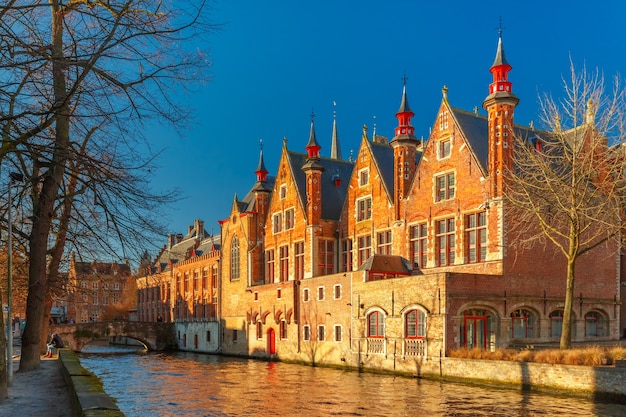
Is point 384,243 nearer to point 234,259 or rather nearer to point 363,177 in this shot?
point 363,177

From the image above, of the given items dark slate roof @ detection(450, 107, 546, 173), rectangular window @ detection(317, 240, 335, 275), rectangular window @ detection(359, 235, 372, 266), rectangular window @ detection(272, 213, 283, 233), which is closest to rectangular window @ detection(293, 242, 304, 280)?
rectangular window @ detection(317, 240, 335, 275)

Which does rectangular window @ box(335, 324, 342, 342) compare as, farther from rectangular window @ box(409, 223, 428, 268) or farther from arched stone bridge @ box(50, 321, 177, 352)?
arched stone bridge @ box(50, 321, 177, 352)

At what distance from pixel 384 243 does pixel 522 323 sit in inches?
416

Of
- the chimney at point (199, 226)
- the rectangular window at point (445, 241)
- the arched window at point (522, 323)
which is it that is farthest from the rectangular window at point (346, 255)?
the chimney at point (199, 226)

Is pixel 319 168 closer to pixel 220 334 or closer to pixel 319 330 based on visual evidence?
pixel 319 330

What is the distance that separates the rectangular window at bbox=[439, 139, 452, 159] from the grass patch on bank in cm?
1182

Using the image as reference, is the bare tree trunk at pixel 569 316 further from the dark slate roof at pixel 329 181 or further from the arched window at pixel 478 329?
the dark slate roof at pixel 329 181

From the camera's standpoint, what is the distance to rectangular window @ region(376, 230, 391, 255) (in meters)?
40.0

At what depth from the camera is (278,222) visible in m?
51.0

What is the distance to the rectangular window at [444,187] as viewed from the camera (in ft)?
116

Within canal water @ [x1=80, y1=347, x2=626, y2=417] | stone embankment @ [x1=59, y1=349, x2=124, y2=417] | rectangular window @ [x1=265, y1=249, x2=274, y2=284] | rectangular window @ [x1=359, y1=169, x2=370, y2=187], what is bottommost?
canal water @ [x1=80, y1=347, x2=626, y2=417]

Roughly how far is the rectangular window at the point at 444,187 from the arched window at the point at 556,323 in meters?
7.89

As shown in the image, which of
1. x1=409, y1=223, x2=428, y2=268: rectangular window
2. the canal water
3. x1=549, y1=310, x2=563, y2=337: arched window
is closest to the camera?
the canal water

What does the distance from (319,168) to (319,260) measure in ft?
20.9
